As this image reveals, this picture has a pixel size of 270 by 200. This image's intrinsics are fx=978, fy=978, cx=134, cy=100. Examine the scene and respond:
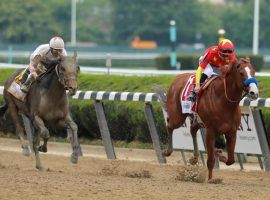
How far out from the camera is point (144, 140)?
1398 cm

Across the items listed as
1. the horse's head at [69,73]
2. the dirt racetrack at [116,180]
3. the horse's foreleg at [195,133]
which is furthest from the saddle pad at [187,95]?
the horse's head at [69,73]

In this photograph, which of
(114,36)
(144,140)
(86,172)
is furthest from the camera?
(114,36)

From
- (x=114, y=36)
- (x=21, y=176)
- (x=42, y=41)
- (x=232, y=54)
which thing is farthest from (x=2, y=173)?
(x=114, y=36)

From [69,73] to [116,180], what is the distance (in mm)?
1849

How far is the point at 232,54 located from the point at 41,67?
7.96 ft

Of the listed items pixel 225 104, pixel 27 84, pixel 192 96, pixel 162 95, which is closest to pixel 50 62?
pixel 27 84

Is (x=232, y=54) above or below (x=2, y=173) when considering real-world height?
above

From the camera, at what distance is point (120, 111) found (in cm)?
1415

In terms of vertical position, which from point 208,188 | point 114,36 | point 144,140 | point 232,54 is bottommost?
point 114,36

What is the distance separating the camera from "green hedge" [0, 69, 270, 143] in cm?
1377

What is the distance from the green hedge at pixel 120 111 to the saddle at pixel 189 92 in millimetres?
1627

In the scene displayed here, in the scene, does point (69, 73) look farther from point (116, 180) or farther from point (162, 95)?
point (116, 180)

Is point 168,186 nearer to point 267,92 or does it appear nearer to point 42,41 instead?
point 267,92

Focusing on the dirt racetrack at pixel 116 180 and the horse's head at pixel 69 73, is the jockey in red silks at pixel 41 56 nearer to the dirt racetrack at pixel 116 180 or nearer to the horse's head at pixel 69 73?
the horse's head at pixel 69 73
